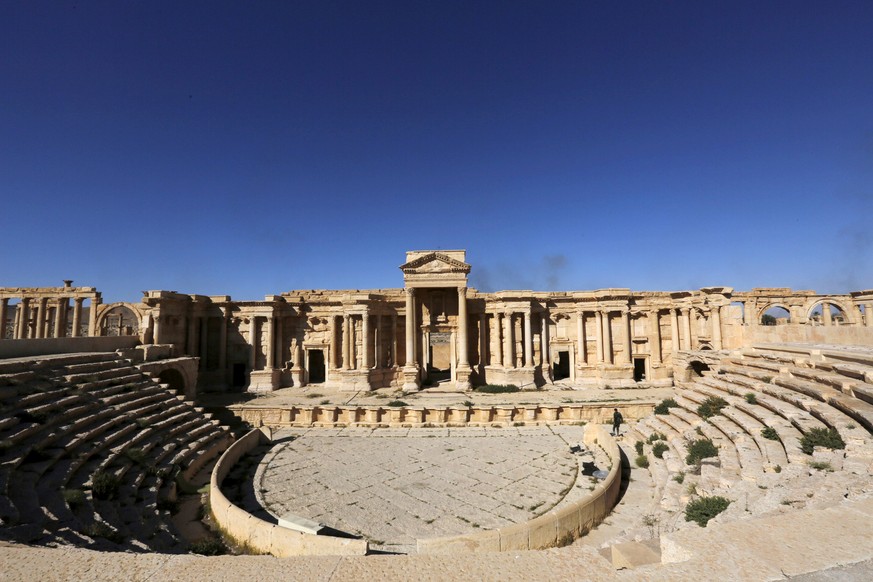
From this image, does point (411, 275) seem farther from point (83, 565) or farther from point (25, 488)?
point (83, 565)

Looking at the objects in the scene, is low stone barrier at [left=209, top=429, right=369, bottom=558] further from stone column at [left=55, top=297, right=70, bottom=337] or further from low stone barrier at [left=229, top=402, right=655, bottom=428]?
stone column at [left=55, top=297, right=70, bottom=337]

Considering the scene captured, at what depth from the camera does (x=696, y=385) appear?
53.6 ft

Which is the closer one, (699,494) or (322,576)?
(322,576)

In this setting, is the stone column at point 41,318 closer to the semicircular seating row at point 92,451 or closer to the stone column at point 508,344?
the semicircular seating row at point 92,451

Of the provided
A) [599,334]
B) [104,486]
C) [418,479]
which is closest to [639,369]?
[599,334]

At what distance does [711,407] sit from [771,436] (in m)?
3.45

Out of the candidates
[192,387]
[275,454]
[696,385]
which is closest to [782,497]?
[696,385]

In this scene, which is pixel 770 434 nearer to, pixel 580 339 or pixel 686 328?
pixel 580 339

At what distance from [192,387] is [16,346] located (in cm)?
712

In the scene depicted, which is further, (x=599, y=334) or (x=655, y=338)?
(x=599, y=334)

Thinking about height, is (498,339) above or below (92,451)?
above

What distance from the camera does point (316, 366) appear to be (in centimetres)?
2894

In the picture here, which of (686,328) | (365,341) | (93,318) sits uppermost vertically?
(93,318)

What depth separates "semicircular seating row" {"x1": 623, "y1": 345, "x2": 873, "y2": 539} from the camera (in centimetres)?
658
